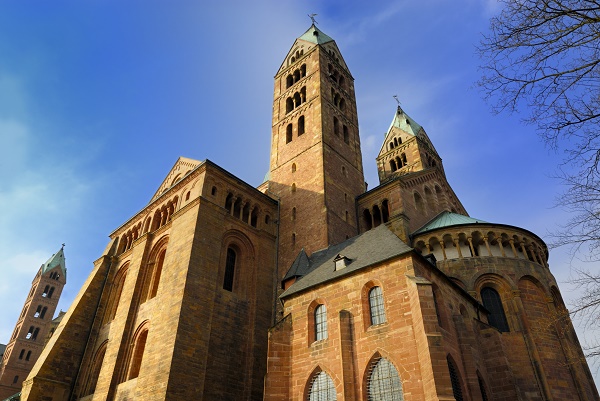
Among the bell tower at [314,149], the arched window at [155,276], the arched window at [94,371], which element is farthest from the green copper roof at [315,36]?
the arched window at [94,371]

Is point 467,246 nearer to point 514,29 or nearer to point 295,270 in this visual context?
point 295,270

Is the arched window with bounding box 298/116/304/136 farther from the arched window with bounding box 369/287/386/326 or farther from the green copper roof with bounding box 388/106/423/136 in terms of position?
the arched window with bounding box 369/287/386/326

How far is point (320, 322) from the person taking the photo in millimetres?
18219

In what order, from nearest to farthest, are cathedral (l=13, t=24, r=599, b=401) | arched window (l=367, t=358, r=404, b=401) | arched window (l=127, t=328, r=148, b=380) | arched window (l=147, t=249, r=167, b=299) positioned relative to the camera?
1. arched window (l=367, t=358, r=404, b=401)
2. cathedral (l=13, t=24, r=599, b=401)
3. arched window (l=127, t=328, r=148, b=380)
4. arched window (l=147, t=249, r=167, b=299)

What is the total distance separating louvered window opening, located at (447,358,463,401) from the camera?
49.4ft

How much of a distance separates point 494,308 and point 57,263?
7625 cm

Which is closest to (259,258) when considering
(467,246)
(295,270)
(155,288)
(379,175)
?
(295,270)

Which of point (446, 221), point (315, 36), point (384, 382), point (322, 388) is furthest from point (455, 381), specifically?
point (315, 36)

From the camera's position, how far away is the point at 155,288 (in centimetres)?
2500

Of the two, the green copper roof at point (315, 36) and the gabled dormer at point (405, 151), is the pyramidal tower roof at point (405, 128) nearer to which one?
the gabled dormer at point (405, 151)

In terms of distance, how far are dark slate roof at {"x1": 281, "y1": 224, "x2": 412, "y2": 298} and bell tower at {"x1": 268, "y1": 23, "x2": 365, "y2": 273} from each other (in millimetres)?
3395

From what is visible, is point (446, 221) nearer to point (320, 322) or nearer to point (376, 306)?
point (376, 306)

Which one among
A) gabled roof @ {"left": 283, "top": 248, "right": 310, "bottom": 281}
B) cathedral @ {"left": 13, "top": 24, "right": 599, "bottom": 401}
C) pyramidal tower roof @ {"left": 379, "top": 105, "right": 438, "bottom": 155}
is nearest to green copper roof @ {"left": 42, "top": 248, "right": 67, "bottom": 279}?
cathedral @ {"left": 13, "top": 24, "right": 599, "bottom": 401}

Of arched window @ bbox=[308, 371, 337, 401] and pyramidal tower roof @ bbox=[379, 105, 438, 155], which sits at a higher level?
pyramidal tower roof @ bbox=[379, 105, 438, 155]
